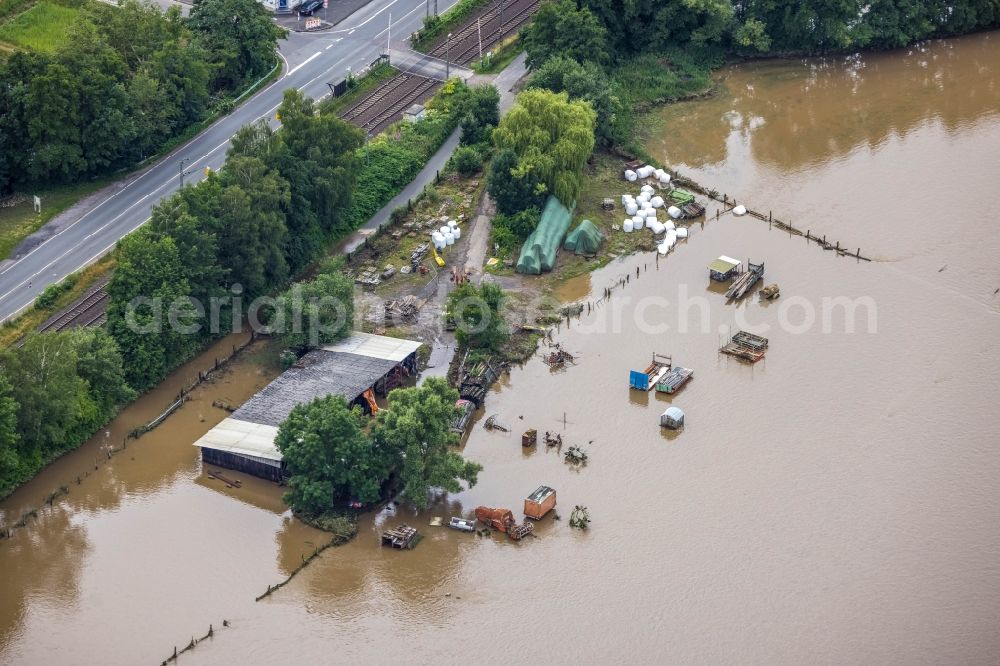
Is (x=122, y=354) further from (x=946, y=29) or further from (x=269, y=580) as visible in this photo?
(x=946, y=29)

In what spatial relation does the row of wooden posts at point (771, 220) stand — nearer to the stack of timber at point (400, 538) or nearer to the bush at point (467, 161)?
the bush at point (467, 161)

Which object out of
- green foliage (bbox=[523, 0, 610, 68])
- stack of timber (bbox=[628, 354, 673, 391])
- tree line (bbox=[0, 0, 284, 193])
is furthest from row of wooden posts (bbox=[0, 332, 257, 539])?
green foliage (bbox=[523, 0, 610, 68])

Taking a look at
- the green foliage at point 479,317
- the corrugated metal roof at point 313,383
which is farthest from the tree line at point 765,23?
the corrugated metal roof at point 313,383

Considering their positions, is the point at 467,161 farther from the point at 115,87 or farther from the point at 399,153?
the point at 115,87

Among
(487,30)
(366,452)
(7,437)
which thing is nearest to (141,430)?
(7,437)

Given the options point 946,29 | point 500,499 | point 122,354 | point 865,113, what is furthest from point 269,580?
point 946,29

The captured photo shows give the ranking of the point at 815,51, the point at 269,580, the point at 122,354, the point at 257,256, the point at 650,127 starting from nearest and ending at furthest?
the point at 269,580, the point at 122,354, the point at 257,256, the point at 650,127, the point at 815,51
